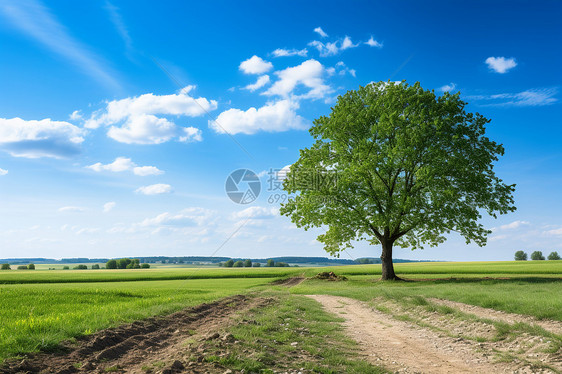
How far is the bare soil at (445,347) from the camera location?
821cm

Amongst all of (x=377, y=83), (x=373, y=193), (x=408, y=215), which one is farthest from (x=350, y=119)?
(x=408, y=215)

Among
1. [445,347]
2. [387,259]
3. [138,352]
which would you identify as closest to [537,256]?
[387,259]

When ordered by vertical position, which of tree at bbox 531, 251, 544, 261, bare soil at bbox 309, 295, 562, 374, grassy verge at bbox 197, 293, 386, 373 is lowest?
tree at bbox 531, 251, 544, 261

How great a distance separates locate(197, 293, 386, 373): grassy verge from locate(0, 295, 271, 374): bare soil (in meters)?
0.51

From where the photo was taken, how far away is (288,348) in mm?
9031

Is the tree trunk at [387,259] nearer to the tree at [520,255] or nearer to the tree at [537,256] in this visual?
the tree at [520,255]

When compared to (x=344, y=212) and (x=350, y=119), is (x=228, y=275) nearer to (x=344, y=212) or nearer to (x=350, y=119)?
(x=344, y=212)

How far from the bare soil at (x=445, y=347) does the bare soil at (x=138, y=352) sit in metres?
4.17

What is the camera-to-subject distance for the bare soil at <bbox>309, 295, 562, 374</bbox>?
323 inches

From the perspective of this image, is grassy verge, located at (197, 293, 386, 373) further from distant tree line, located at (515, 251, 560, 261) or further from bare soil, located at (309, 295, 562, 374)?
distant tree line, located at (515, 251, 560, 261)

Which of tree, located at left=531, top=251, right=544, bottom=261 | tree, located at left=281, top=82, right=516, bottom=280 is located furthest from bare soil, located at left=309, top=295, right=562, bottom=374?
tree, located at left=531, top=251, right=544, bottom=261

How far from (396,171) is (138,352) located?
102 ft

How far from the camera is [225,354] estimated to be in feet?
25.6

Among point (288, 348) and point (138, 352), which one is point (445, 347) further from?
point (138, 352)
